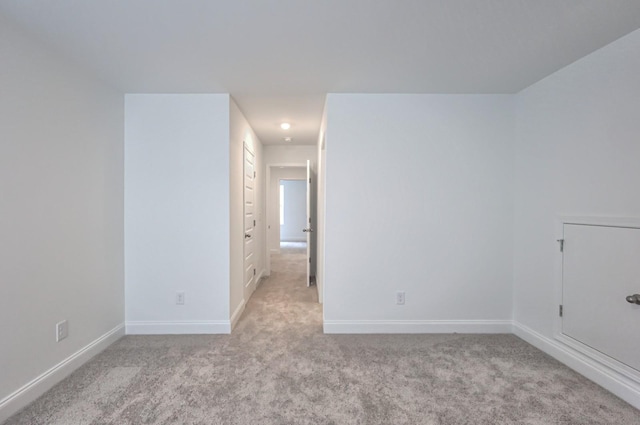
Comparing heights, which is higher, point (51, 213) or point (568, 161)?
point (568, 161)

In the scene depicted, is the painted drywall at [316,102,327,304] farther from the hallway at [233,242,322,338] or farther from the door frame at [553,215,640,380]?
the door frame at [553,215,640,380]

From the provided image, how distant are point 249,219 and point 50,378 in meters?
2.39

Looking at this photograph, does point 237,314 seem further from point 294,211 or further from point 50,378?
point 294,211

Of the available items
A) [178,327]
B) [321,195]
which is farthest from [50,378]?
[321,195]

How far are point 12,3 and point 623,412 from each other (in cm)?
417

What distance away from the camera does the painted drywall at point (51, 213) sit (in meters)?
1.71

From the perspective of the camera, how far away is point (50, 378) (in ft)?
6.45

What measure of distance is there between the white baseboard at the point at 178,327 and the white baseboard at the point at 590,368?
9.24 feet

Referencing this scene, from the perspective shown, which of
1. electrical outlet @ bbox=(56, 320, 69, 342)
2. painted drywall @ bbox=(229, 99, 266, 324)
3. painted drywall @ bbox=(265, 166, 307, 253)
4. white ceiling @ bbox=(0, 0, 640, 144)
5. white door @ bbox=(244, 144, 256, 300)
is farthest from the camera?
painted drywall @ bbox=(265, 166, 307, 253)

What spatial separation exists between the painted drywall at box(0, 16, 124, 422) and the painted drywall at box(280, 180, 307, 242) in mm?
7947

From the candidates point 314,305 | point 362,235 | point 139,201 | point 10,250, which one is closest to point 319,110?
point 362,235

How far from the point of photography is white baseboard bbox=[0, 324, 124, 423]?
5.56ft

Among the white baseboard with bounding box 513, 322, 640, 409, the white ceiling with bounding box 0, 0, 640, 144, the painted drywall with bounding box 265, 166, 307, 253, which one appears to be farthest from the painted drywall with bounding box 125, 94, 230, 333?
the painted drywall with bounding box 265, 166, 307, 253

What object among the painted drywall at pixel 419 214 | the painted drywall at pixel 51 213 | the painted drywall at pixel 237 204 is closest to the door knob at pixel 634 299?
the painted drywall at pixel 419 214
